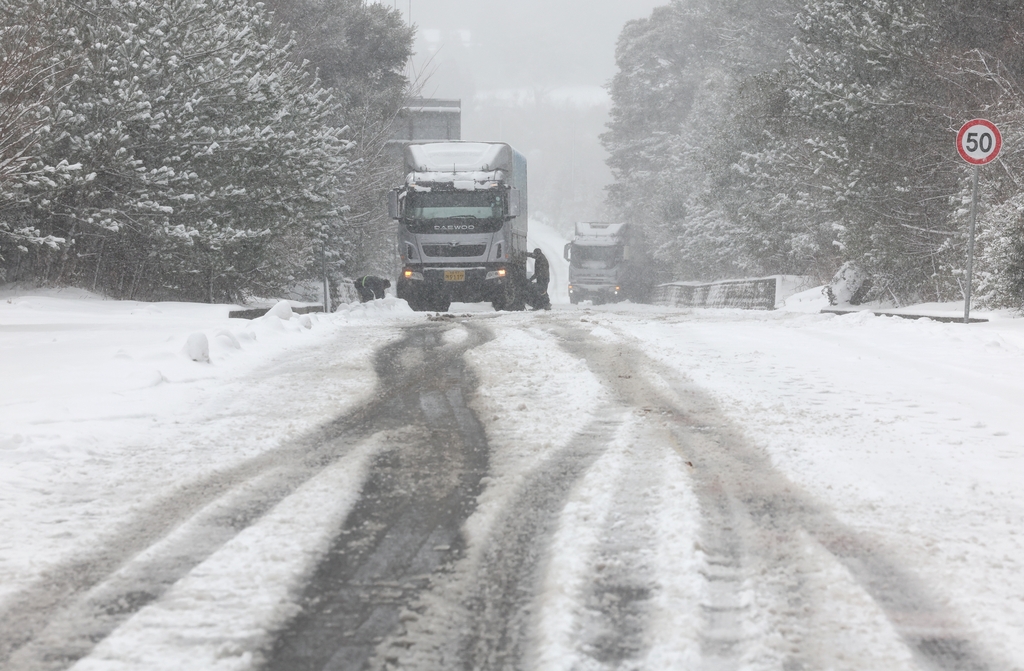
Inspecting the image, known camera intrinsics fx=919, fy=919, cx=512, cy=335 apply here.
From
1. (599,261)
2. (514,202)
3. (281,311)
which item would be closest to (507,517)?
(281,311)

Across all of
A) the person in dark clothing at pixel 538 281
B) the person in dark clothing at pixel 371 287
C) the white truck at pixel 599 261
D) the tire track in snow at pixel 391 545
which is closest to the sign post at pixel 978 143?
the tire track in snow at pixel 391 545

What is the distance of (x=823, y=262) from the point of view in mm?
27609

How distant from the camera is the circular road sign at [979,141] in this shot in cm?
1246

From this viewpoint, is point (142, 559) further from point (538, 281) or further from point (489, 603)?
point (538, 281)

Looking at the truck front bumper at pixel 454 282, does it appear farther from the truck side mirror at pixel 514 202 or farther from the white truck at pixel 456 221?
the truck side mirror at pixel 514 202

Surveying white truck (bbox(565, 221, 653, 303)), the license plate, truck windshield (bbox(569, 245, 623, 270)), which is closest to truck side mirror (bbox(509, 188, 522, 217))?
the license plate

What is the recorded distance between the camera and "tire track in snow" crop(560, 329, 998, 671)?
2615 millimetres

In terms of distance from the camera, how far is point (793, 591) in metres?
3.07

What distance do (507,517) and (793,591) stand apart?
4.12ft

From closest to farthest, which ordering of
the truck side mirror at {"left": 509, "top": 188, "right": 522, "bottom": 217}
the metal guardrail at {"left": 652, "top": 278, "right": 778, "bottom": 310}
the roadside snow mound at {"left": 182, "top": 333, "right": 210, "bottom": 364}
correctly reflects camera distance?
the roadside snow mound at {"left": 182, "top": 333, "right": 210, "bottom": 364}, the truck side mirror at {"left": 509, "top": 188, "right": 522, "bottom": 217}, the metal guardrail at {"left": 652, "top": 278, "right": 778, "bottom": 310}

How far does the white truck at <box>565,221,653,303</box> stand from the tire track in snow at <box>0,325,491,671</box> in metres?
40.3

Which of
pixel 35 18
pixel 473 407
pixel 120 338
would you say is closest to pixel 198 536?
pixel 473 407

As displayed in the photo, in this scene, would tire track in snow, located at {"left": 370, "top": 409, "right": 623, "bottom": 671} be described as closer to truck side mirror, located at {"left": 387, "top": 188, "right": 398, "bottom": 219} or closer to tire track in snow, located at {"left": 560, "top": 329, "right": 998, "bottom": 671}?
tire track in snow, located at {"left": 560, "top": 329, "right": 998, "bottom": 671}

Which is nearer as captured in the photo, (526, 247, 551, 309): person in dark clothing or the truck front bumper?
the truck front bumper
